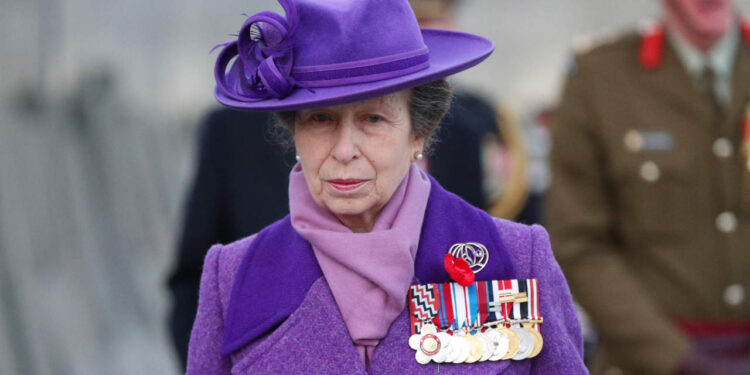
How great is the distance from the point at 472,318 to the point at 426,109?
0.48 metres

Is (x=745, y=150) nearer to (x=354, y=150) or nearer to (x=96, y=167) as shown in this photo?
(x=354, y=150)

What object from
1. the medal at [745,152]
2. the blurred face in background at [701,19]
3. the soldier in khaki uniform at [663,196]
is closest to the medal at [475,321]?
the soldier in khaki uniform at [663,196]

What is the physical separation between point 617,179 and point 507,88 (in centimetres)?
882

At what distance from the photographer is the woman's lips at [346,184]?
2781mm

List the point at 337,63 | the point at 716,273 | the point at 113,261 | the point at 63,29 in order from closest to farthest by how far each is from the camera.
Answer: the point at 337,63, the point at 716,273, the point at 63,29, the point at 113,261

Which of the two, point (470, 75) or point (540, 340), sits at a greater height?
point (540, 340)

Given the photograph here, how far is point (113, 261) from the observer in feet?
20.6

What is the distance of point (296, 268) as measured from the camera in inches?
115

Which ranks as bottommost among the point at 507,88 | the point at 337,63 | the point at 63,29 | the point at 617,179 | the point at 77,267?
the point at 507,88

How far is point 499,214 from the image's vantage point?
6.58 meters

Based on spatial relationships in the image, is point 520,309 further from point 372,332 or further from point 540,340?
point 372,332

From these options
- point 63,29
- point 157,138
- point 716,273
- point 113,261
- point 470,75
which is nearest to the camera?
point 716,273

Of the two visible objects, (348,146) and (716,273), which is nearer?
(348,146)

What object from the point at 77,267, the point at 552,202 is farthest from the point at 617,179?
the point at 77,267
